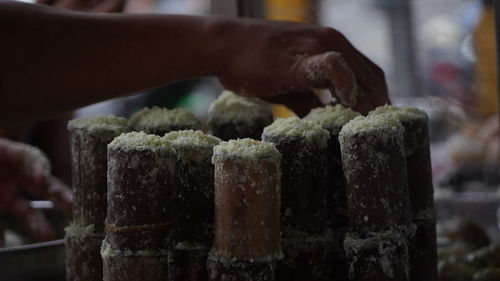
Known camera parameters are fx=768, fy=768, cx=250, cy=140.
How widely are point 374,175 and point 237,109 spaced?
401 millimetres

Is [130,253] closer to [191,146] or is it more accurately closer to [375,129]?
[191,146]

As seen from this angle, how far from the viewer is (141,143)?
1251 millimetres

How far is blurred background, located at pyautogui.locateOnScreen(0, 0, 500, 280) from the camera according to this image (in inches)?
120

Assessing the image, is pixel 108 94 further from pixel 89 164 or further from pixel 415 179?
pixel 415 179

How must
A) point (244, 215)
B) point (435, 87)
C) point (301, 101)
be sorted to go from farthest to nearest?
1. point (435, 87)
2. point (301, 101)
3. point (244, 215)

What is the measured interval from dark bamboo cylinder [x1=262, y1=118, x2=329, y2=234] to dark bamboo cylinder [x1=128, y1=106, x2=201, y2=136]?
27 centimetres

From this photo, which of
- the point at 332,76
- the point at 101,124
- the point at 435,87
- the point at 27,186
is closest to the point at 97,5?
the point at 27,186

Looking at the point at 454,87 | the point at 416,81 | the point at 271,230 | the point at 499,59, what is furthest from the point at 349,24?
the point at 271,230

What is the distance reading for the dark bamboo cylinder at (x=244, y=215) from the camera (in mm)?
1210

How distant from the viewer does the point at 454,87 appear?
510 cm

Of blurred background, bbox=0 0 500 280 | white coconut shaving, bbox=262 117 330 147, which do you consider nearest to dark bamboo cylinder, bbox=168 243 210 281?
white coconut shaving, bbox=262 117 330 147

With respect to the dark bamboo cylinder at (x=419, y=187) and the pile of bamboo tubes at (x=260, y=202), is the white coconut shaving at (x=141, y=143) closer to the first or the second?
the pile of bamboo tubes at (x=260, y=202)

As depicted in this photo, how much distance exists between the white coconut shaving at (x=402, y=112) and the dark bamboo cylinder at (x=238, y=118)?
24 centimetres

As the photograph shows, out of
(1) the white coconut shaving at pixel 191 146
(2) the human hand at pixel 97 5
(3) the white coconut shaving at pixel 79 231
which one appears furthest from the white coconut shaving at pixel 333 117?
(2) the human hand at pixel 97 5
